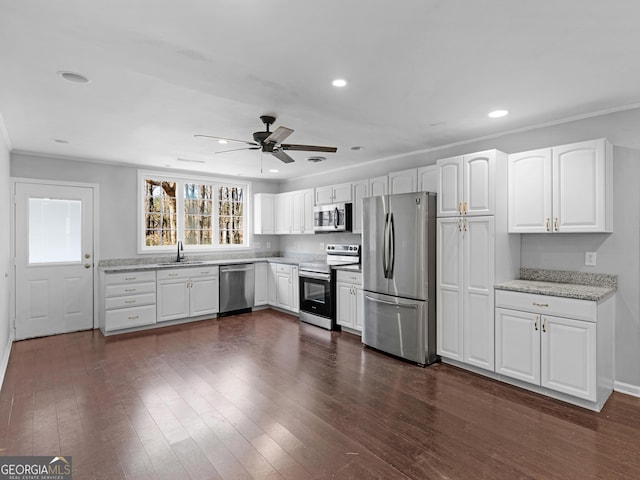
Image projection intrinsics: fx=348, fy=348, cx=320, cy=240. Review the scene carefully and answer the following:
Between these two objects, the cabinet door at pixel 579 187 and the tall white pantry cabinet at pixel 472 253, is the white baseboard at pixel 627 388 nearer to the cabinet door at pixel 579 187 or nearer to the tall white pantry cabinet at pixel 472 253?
the tall white pantry cabinet at pixel 472 253

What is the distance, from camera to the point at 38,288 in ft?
A: 15.8

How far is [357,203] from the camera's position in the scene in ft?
17.5

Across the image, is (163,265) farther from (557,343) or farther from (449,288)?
(557,343)

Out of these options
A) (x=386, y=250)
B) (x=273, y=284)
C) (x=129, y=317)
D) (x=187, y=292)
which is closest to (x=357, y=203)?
(x=386, y=250)

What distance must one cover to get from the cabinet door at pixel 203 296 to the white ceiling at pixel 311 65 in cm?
259

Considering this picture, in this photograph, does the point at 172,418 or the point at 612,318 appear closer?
the point at 172,418

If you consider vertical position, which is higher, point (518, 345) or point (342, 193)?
point (342, 193)

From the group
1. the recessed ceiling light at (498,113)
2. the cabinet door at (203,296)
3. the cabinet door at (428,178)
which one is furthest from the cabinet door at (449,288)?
the cabinet door at (203,296)

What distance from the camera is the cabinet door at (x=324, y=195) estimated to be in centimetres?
577

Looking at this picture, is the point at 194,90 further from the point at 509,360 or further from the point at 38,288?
the point at 38,288

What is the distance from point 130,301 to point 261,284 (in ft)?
7.17

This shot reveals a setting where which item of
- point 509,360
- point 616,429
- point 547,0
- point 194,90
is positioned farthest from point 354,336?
point 547,0

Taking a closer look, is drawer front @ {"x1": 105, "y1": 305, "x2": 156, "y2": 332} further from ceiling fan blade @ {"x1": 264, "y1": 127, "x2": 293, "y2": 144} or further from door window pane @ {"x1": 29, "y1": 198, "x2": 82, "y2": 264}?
ceiling fan blade @ {"x1": 264, "y1": 127, "x2": 293, "y2": 144}

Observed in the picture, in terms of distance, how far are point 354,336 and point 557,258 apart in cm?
262
